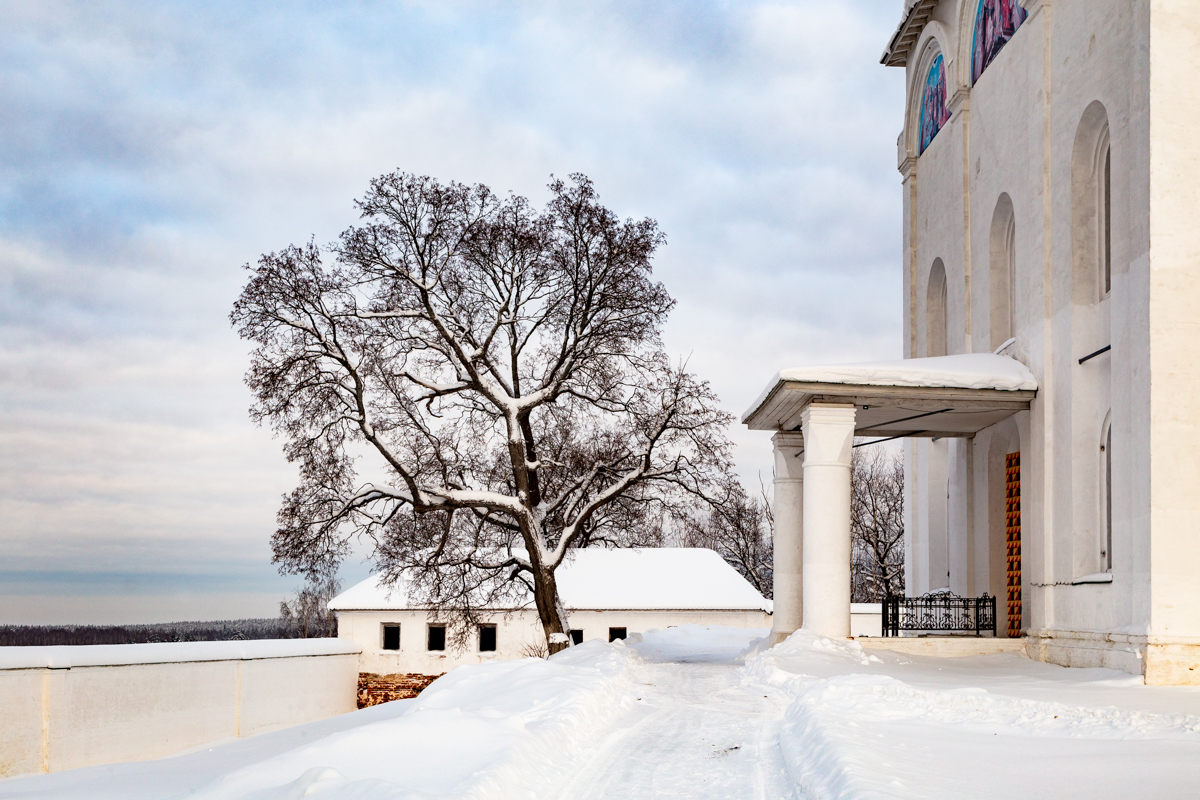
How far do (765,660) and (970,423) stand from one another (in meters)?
7.21

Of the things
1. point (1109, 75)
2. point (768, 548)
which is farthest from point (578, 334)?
point (768, 548)

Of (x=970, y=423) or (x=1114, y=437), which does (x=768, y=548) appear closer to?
(x=970, y=423)

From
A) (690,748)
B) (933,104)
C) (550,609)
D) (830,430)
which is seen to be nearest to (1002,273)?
(933,104)

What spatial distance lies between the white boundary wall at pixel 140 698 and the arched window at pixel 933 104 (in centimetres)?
2157

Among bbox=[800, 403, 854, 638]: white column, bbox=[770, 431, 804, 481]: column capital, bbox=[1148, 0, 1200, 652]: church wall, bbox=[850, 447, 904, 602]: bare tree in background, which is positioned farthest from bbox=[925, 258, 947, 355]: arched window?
bbox=[850, 447, 904, 602]: bare tree in background

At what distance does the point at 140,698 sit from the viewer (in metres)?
24.5

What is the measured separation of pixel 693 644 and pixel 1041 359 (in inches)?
456

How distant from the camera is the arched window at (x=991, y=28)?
17.9 meters

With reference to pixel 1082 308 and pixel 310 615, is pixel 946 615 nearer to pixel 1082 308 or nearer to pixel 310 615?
pixel 1082 308

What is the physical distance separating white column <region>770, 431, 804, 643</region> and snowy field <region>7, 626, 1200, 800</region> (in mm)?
4846

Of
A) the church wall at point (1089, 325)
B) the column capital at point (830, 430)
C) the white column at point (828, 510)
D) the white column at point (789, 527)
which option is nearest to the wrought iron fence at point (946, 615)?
the white column at point (789, 527)

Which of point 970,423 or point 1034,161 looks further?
point 970,423

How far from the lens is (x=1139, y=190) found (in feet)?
42.6

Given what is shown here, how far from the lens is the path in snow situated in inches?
280
